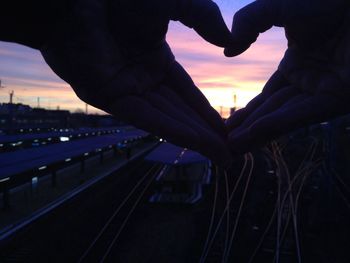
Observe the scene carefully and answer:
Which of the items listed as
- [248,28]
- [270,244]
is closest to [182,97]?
[248,28]

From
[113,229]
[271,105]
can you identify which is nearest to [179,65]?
[271,105]

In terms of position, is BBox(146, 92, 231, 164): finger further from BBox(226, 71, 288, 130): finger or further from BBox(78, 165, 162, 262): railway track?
BBox(78, 165, 162, 262): railway track

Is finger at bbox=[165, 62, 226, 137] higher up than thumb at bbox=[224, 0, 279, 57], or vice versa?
thumb at bbox=[224, 0, 279, 57]

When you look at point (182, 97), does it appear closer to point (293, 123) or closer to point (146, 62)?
point (146, 62)

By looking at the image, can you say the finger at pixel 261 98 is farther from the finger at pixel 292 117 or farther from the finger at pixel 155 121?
the finger at pixel 155 121

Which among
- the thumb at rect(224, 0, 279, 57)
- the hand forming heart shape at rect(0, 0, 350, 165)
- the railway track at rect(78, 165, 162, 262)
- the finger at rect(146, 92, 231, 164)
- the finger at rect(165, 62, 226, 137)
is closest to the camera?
the hand forming heart shape at rect(0, 0, 350, 165)

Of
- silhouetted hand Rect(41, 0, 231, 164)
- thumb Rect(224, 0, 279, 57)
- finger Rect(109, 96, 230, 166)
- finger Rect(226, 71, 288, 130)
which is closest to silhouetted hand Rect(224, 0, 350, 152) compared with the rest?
thumb Rect(224, 0, 279, 57)
